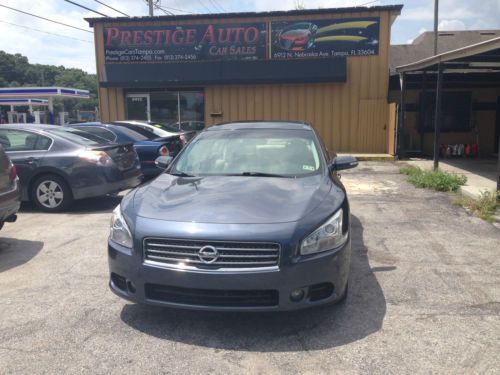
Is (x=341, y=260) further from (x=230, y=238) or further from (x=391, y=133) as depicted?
(x=391, y=133)

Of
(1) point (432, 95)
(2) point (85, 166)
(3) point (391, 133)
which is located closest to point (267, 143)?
(2) point (85, 166)

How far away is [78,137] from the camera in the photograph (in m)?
8.14

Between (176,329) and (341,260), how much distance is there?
1361 millimetres

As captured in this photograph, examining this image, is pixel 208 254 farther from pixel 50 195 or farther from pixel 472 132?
pixel 472 132

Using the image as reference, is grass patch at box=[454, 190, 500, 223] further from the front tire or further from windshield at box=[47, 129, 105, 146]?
the front tire

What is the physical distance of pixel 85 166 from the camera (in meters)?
7.60

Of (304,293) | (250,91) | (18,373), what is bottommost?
(18,373)

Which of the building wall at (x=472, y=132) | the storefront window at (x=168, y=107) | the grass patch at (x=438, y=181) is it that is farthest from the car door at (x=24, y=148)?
the building wall at (x=472, y=132)

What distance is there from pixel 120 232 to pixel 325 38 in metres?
13.6

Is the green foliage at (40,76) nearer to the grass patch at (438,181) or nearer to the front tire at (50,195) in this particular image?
the front tire at (50,195)

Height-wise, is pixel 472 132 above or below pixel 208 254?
above

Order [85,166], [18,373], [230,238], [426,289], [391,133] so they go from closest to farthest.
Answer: [18,373] → [230,238] → [426,289] → [85,166] → [391,133]

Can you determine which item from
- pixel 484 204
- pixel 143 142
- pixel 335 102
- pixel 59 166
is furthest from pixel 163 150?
pixel 335 102

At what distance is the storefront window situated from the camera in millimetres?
16766
